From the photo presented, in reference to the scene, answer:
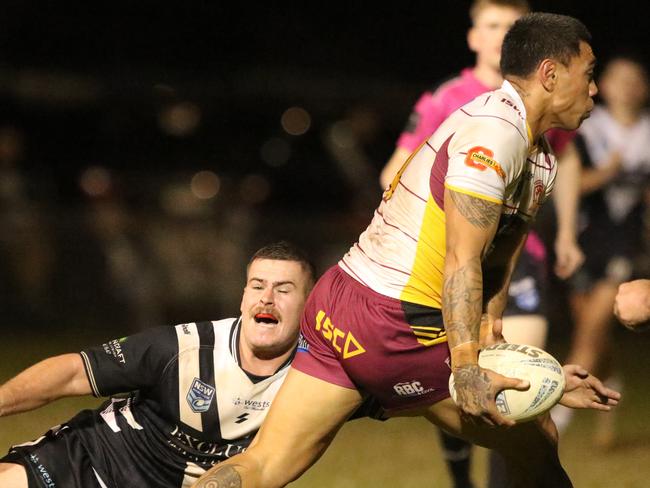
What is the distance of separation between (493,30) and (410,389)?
2.42m

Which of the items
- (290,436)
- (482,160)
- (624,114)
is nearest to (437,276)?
(482,160)

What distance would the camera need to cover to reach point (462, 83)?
253 inches

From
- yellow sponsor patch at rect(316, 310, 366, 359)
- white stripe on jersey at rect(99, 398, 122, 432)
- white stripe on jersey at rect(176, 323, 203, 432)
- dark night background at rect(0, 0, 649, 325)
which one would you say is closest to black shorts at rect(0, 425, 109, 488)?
white stripe on jersey at rect(99, 398, 122, 432)

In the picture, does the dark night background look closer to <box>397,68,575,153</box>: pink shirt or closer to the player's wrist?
<box>397,68,575,153</box>: pink shirt

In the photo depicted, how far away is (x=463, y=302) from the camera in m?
4.15

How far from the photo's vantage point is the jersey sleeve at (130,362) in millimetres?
4996

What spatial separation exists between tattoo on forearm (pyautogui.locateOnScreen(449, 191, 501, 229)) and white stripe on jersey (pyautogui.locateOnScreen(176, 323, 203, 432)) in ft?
4.69

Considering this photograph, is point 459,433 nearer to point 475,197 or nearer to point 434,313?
point 434,313

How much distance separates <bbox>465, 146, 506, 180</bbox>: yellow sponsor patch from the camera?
165 inches

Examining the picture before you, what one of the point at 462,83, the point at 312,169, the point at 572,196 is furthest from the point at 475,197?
the point at 312,169

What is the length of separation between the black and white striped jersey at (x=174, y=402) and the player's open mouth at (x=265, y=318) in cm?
13

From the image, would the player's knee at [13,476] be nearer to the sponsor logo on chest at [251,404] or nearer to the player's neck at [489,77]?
the sponsor logo on chest at [251,404]

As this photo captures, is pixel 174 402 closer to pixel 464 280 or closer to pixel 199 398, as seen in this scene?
pixel 199 398

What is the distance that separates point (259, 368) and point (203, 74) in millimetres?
21316
